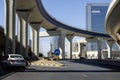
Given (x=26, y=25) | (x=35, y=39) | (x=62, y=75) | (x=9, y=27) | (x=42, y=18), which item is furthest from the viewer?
(x=35, y=39)

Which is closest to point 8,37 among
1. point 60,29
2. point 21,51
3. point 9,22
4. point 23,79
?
point 9,22

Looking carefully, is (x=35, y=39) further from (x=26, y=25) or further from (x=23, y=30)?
(x=26, y=25)

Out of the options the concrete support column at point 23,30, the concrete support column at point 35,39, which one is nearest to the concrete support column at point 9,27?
the concrete support column at point 23,30

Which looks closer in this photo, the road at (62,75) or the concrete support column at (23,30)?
the road at (62,75)

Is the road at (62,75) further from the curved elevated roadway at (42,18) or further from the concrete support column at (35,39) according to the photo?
the concrete support column at (35,39)

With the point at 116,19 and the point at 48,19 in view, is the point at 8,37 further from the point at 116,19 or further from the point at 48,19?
the point at 48,19

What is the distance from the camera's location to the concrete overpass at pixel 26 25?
54.8m

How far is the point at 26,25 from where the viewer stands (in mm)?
80375

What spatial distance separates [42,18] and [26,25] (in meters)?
19.9

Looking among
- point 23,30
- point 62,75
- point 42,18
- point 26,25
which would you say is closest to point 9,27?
point 26,25

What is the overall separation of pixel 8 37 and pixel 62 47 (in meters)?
78.4

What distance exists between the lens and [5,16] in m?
54.8

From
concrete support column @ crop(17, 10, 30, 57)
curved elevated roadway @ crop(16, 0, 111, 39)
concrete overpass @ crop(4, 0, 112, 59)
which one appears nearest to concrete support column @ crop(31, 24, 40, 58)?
concrete overpass @ crop(4, 0, 112, 59)

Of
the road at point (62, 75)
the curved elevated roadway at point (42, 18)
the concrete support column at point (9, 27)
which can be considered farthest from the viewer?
the curved elevated roadway at point (42, 18)
